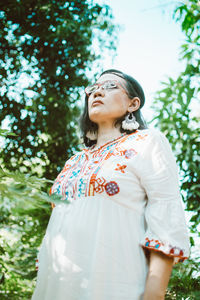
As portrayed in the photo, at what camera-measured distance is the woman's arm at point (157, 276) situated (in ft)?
3.22

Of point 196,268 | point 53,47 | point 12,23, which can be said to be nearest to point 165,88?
point 53,47

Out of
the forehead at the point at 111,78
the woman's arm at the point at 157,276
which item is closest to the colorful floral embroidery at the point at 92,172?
the woman's arm at the point at 157,276

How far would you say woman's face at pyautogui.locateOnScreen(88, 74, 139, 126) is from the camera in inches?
61.6

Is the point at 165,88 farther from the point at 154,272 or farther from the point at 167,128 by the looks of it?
the point at 154,272

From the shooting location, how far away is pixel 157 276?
1.00 metres

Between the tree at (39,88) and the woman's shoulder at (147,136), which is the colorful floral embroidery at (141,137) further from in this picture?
the tree at (39,88)

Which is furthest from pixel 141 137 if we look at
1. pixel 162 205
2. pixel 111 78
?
pixel 111 78

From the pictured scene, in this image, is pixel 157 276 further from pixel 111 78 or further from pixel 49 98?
pixel 49 98

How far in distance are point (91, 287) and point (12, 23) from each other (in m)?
3.11

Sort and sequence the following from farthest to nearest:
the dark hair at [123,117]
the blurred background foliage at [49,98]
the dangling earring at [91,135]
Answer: the blurred background foliage at [49,98], the dangling earring at [91,135], the dark hair at [123,117]

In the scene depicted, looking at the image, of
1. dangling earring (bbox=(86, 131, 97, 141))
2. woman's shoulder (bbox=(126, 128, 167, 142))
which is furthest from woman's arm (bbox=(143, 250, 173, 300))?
dangling earring (bbox=(86, 131, 97, 141))

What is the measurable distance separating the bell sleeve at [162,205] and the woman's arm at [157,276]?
4 cm

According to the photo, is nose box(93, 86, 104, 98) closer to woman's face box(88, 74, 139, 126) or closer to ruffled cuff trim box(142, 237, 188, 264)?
woman's face box(88, 74, 139, 126)

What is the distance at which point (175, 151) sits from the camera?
3309 millimetres
